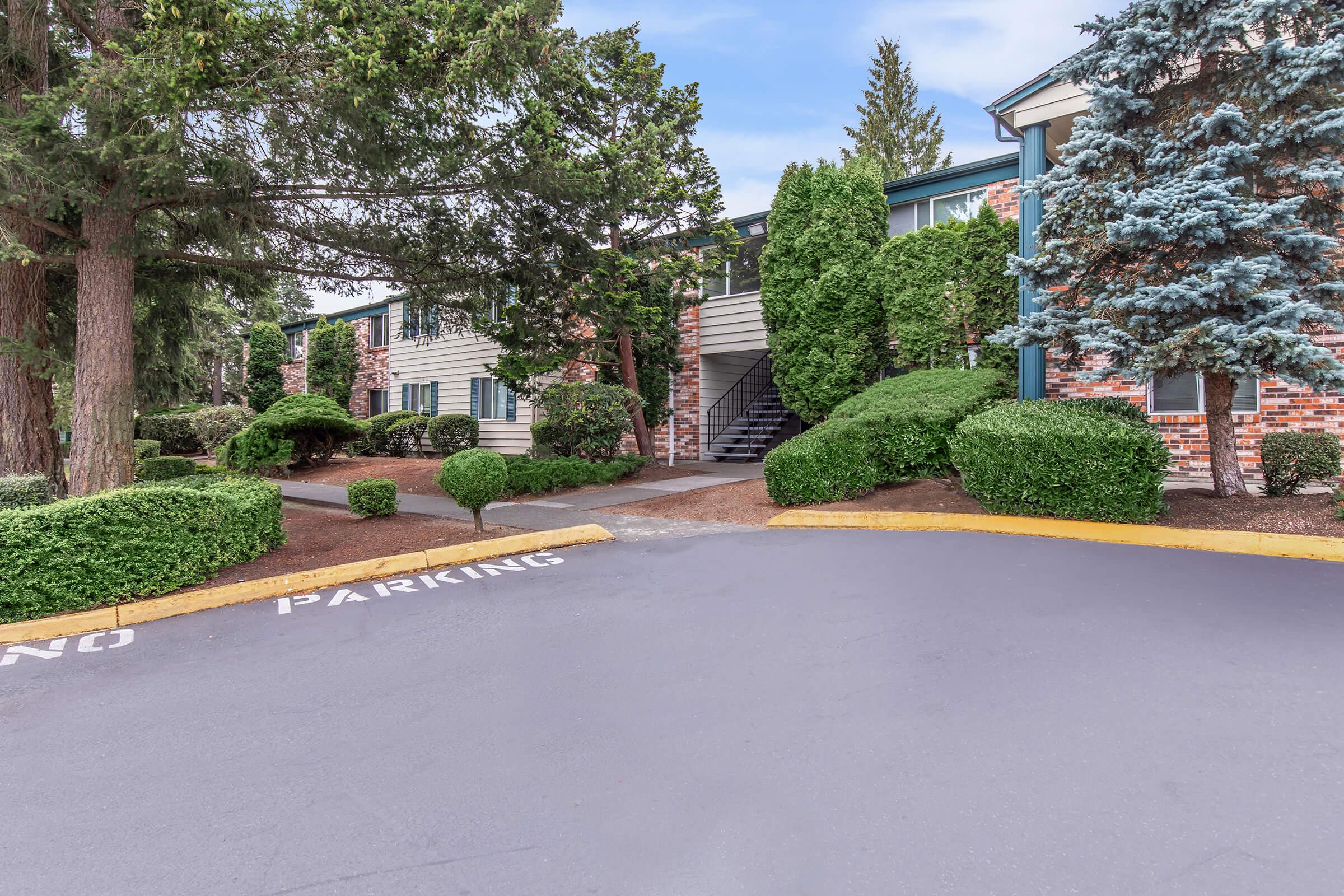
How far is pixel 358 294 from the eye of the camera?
427 inches

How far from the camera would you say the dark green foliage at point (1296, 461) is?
8.11 metres

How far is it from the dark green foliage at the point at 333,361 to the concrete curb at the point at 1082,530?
68.3ft

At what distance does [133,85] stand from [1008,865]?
822 cm

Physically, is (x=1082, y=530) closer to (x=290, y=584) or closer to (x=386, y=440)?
(x=290, y=584)

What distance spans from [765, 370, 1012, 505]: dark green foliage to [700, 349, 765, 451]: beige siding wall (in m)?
7.43

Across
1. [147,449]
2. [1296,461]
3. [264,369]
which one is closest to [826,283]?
[1296,461]

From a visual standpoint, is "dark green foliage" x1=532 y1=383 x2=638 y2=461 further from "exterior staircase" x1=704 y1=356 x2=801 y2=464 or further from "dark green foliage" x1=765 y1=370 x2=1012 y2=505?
"dark green foliage" x1=765 y1=370 x2=1012 y2=505

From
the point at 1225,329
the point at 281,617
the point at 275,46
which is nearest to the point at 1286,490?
the point at 1225,329

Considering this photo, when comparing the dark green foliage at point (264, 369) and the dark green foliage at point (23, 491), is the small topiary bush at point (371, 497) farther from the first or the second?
the dark green foliage at point (264, 369)

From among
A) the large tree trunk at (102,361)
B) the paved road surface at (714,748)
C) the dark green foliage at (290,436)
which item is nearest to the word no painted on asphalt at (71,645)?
the paved road surface at (714,748)

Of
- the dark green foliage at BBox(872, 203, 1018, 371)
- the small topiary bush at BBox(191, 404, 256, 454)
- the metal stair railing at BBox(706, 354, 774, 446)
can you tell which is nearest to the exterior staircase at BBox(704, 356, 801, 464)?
the metal stair railing at BBox(706, 354, 774, 446)

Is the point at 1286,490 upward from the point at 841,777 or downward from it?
upward

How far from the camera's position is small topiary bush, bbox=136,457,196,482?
14.4 m

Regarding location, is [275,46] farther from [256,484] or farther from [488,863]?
[488,863]
